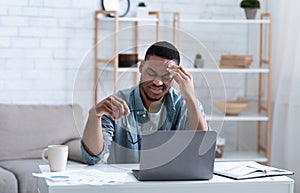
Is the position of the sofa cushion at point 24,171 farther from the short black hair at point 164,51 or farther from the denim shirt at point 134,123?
the short black hair at point 164,51

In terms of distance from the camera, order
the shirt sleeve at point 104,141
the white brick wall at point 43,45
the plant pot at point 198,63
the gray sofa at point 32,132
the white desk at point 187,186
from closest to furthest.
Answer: the white desk at point 187,186, the plant pot at point 198,63, the shirt sleeve at point 104,141, the gray sofa at point 32,132, the white brick wall at point 43,45

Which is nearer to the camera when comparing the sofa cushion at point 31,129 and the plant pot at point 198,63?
the plant pot at point 198,63

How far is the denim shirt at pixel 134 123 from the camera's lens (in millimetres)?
2252

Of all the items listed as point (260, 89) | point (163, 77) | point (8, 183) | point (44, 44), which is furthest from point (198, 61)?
point (260, 89)

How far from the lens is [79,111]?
2.32 m

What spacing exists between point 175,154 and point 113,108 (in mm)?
294

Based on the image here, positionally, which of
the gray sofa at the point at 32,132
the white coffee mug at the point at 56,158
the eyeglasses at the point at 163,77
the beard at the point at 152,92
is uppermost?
the eyeglasses at the point at 163,77

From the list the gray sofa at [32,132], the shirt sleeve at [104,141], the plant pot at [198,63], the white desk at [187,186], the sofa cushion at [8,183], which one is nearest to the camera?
the white desk at [187,186]

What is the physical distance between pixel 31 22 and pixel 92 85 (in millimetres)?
2503

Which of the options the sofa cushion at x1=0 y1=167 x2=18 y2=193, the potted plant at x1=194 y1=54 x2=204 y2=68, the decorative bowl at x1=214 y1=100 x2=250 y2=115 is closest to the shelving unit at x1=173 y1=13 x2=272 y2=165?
the decorative bowl at x1=214 y1=100 x2=250 y2=115

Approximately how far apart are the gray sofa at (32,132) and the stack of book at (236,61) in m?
1.26

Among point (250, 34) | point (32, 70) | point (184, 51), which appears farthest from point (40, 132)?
point (184, 51)

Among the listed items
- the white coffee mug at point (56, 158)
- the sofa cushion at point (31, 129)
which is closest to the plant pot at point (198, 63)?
the white coffee mug at point (56, 158)

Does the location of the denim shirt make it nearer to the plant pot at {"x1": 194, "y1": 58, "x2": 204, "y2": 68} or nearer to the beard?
the beard
